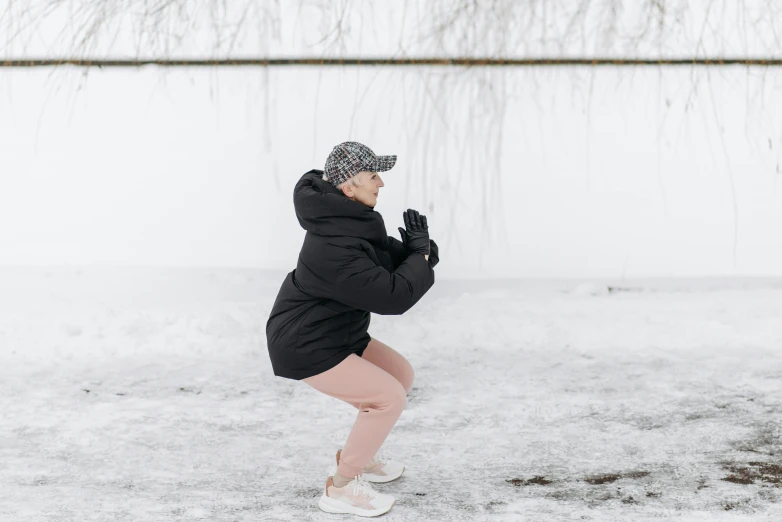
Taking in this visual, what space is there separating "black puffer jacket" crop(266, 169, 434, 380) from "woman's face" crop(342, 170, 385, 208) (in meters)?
0.04

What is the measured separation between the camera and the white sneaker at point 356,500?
2953 millimetres

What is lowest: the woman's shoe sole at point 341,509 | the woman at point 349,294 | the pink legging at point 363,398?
the woman's shoe sole at point 341,509

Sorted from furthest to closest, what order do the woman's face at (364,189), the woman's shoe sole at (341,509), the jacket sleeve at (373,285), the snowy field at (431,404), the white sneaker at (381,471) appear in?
the white sneaker at (381,471) < the snowy field at (431,404) < the woman's shoe sole at (341,509) < the woman's face at (364,189) < the jacket sleeve at (373,285)

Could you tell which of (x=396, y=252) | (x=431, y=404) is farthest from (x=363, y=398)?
(x=431, y=404)

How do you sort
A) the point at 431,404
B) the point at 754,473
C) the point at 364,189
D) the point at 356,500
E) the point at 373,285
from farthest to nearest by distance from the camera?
the point at 431,404 → the point at 754,473 → the point at 356,500 → the point at 364,189 → the point at 373,285

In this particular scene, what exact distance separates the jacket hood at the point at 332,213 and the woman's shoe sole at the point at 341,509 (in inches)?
38.3

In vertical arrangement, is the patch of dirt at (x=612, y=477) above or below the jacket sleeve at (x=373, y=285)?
below

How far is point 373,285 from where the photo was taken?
269 cm

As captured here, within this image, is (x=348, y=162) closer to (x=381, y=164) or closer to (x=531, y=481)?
(x=381, y=164)

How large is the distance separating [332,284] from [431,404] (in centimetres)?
146

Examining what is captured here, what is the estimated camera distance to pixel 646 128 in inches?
193

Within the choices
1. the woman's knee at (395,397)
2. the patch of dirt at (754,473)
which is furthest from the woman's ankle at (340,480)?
the patch of dirt at (754,473)

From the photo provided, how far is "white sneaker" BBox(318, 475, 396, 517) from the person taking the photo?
9.69ft

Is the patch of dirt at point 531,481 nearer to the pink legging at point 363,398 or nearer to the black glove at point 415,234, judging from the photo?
the pink legging at point 363,398
